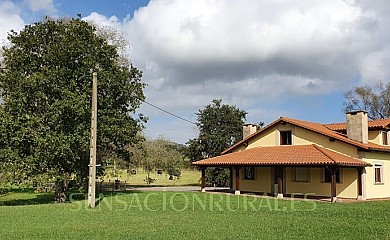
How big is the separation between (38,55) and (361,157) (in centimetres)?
2085

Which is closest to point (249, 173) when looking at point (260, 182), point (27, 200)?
point (260, 182)

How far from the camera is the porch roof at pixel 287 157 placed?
89.7 ft

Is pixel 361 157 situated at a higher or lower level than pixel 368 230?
higher

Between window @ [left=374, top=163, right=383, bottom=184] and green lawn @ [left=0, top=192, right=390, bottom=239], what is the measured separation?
31.4 feet

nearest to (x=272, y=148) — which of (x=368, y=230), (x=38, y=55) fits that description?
(x=38, y=55)

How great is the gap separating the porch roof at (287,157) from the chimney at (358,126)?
1815mm

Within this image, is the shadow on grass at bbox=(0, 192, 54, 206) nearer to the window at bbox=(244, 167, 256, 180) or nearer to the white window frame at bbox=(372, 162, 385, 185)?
the window at bbox=(244, 167, 256, 180)

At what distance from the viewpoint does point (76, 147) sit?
25828mm

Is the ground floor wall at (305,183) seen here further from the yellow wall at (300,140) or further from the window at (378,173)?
the window at (378,173)

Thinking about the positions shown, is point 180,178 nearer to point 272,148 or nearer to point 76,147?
point 272,148

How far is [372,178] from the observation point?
29250 mm

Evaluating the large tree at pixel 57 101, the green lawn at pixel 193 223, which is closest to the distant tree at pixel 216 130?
the large tree at pixel 57 101

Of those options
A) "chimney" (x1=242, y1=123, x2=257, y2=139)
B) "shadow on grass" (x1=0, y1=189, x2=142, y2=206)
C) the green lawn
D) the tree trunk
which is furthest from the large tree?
"chimney" (x1=242, y1=123, x2=257, y2=139)

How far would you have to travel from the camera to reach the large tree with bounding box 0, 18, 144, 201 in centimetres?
2544
